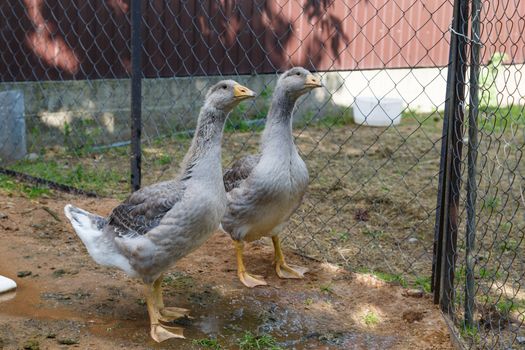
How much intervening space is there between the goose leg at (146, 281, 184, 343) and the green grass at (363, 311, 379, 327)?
3.64 ft

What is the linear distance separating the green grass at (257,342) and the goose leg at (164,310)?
0.44 metres

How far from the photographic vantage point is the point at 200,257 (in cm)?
500

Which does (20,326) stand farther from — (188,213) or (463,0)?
(463,0)

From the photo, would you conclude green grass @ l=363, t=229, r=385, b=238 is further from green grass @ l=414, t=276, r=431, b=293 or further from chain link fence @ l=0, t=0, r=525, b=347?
green grass @ l=414, t=276, r=431, b=293

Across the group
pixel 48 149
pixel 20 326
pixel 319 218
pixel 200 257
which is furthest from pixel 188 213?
pixel 48 149

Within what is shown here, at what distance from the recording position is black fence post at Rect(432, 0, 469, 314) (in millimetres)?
3762

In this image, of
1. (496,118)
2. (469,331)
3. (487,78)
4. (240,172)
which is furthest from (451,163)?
(487,78)

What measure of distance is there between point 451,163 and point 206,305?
5.61 feet

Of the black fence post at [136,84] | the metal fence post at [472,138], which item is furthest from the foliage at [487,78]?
the black fence post at [136,84]

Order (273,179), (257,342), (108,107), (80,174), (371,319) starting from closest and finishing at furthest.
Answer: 1. (257,342)
2. (371,319)
3. (273,179)
4. (80,174)
5. (108,107)

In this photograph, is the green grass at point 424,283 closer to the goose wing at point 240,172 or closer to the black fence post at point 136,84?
the goose wing at point 240,172

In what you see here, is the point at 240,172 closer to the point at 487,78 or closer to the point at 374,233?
the point at 374,233

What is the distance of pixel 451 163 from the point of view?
389 centimetres

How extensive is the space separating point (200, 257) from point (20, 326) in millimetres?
1580
